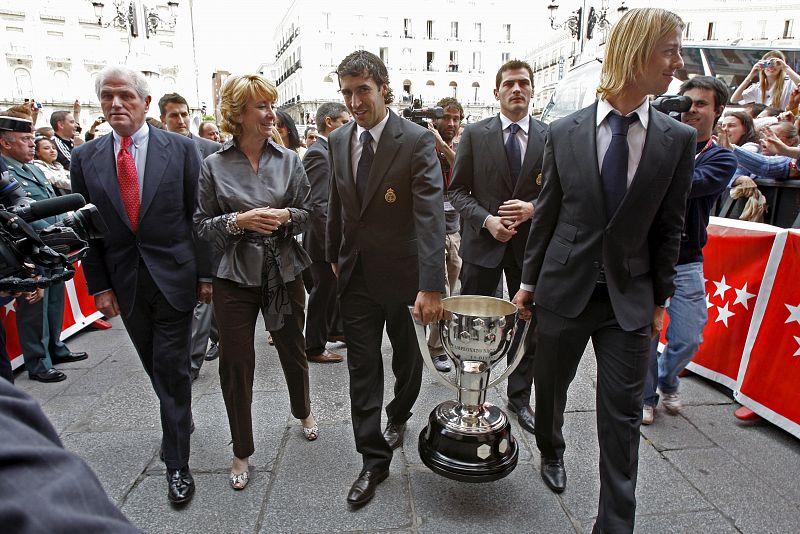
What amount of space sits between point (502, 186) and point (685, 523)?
80.4 inches

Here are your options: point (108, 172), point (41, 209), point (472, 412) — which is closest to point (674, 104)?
point (472, 412)

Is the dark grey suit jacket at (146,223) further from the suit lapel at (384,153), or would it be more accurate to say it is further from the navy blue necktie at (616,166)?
the navy blue necktie at (616,166)

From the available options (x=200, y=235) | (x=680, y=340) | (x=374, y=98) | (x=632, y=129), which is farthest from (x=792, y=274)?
(x=200, y=235)

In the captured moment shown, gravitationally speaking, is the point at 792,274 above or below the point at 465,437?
above

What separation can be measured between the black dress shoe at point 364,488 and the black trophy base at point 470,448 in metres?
0.28

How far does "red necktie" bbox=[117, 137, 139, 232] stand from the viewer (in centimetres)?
251

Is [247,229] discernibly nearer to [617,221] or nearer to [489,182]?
[489,182]

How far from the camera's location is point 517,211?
9.86 feet

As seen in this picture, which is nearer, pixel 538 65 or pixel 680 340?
pixel 680 340

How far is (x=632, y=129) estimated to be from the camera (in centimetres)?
205

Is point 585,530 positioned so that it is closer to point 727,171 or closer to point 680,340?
point 680,340

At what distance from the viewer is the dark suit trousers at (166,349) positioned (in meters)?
2.57

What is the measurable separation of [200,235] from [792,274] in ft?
11.7

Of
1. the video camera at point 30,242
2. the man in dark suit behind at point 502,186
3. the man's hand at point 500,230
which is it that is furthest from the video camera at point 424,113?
the video camera at point 30,242
